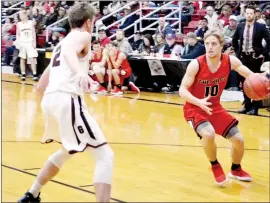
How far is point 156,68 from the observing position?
46.1 feet

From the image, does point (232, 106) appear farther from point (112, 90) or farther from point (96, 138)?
point (96, 138)

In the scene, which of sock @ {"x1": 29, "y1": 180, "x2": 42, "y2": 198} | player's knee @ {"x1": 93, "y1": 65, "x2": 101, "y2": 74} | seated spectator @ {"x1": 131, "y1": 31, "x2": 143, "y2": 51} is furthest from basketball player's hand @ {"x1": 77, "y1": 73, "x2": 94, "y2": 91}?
seated spectator @ {"x1": 131, "y1": 31, "x2": 143, "y2": 51}

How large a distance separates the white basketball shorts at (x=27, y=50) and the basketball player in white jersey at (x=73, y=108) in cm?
→ 1125

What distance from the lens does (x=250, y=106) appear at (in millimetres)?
11172

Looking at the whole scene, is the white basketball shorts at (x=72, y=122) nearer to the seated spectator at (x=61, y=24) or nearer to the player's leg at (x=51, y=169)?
the player's leg at (x=51, y=169)

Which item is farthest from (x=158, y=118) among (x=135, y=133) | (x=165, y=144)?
(x=165, y=144)

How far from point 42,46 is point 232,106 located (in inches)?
321

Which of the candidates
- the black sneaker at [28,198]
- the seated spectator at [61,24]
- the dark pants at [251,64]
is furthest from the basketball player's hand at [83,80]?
the seated spectator at [61,24]

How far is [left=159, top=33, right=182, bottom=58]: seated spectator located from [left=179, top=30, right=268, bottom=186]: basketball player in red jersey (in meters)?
8.12

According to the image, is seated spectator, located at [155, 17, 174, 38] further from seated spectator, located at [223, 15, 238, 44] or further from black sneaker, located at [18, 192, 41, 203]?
black sneaker, located at [18, 192, 41, 203]

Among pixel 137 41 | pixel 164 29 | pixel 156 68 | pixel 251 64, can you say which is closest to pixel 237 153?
pixel 251 64

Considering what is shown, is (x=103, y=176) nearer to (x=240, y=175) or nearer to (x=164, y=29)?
(x=240, y=175)

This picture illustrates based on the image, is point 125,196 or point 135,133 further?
point 135,133

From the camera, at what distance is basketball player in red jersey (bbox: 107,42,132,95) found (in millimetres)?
13859
